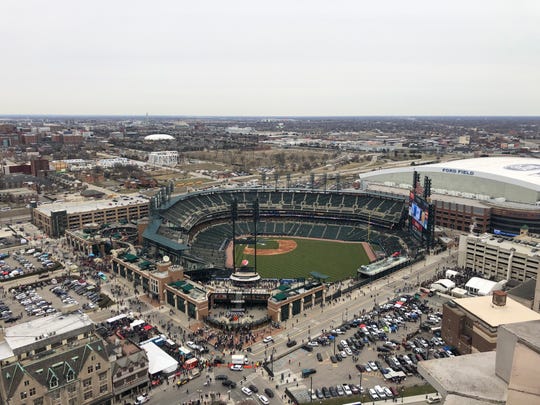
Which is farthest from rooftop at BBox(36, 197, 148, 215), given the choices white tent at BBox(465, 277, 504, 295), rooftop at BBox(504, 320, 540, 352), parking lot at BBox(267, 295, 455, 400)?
rooftop at BBox(504, 320, 540, 352)

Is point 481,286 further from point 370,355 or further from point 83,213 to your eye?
point 83,213

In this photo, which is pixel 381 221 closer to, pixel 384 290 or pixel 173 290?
pixel 384 290

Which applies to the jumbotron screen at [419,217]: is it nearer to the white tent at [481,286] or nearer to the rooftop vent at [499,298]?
the white tent at [481,286]

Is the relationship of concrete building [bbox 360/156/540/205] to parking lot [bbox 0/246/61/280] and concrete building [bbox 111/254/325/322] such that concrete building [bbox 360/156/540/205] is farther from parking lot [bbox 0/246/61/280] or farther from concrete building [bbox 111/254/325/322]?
parking lot [bbox 0/246/61/280]

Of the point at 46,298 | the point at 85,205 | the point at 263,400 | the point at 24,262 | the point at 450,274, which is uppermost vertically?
the point at 85,205

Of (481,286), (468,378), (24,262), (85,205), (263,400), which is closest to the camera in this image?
(468,378)

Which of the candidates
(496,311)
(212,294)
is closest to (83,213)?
(212,294)
